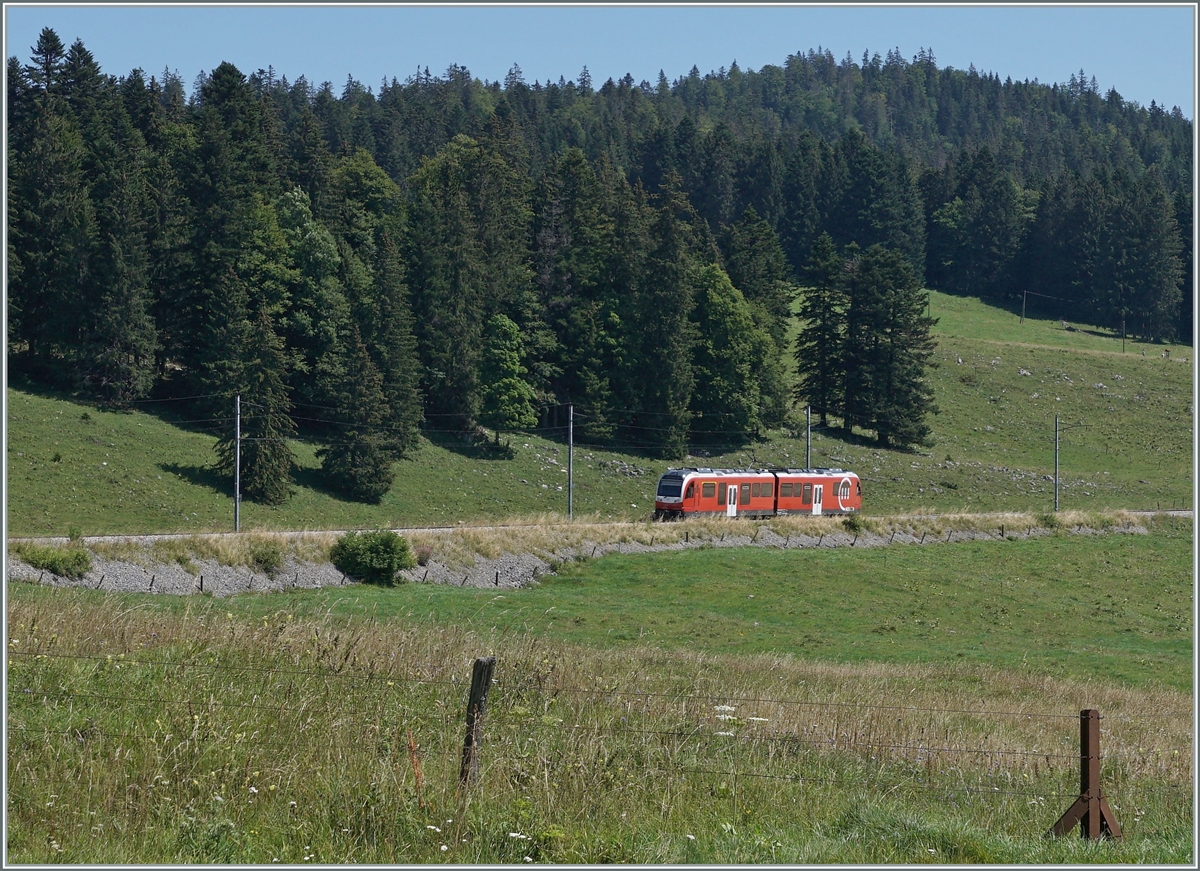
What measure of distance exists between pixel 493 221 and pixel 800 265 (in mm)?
85849

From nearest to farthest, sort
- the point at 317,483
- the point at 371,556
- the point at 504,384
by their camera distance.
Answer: the point at 371,556, the point at 317,483, the point at 504,384

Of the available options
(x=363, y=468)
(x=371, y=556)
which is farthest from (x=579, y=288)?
(x=371, y=556)

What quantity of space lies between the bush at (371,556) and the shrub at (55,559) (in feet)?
25.9

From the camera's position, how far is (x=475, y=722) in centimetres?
888

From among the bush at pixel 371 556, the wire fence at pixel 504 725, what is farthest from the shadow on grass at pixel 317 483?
the wire fence at pixel 504 725

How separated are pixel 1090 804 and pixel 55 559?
25920mm

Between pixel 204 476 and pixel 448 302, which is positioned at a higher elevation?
pixel 448 302

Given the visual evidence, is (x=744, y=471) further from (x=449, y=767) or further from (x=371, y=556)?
(x=449, y=767)

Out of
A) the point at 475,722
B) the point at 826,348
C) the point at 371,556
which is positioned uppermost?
the point at 826,348

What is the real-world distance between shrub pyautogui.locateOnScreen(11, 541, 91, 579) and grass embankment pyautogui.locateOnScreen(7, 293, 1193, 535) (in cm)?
1541

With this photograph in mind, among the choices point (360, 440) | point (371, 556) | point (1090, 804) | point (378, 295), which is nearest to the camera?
point (1090, 804)

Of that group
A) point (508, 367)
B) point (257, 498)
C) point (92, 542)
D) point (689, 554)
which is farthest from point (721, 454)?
point (92, 542)

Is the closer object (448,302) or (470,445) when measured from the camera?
(470,445)

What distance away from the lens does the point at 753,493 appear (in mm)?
59375
